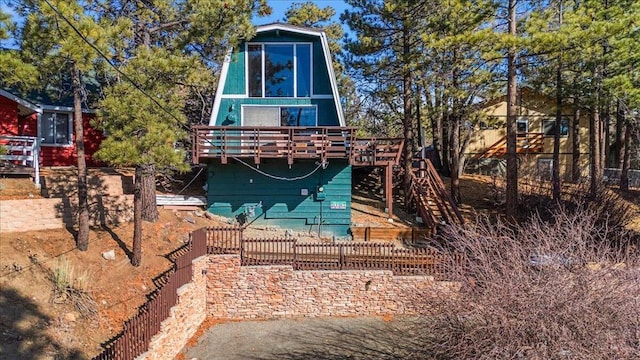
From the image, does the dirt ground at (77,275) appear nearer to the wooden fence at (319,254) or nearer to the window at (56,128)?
the wooden fence at (319,254)

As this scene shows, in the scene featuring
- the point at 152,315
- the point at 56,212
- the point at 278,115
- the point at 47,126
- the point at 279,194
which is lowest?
the point at 152,315

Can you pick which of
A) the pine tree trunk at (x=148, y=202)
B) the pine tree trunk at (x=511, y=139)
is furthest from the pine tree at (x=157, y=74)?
the pine tree trunk at (x=511, y=139)

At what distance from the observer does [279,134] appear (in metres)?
15.1

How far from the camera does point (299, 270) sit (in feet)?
37.8

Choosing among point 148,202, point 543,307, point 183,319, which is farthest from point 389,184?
point 543,307

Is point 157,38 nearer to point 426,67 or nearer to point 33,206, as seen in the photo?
point 33,206

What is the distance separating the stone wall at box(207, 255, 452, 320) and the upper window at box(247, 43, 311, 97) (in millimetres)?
7377

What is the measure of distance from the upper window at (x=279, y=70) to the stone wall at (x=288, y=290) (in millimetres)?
7377

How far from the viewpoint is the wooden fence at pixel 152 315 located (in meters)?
6.61

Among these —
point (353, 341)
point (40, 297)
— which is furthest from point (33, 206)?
point (353, 341)

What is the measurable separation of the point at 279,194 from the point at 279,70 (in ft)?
15.8

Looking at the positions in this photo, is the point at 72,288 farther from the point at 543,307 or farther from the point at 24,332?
the point at 543,307

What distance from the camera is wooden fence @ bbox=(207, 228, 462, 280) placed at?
454 inches

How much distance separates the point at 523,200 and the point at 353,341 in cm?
1097
